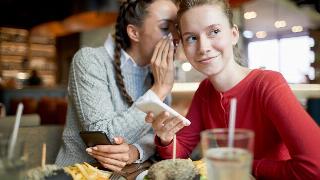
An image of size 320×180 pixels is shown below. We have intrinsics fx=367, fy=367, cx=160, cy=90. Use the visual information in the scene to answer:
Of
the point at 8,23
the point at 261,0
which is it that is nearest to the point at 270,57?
the point at 261,0

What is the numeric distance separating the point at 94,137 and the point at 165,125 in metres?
0.23

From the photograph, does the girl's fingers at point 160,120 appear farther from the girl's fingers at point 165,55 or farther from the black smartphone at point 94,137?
the girl's fingers at point 165,55

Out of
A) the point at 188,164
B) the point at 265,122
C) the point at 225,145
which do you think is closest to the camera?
the point at 225,145

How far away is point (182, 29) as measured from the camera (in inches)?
47.5

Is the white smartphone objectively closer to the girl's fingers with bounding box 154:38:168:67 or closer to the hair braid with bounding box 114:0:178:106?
the girl's fingers with bounding box 154:38:168:67

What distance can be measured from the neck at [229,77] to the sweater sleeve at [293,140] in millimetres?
185

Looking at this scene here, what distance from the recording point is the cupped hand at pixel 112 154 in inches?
47.9

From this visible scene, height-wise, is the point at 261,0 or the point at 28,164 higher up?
the point at 261,0

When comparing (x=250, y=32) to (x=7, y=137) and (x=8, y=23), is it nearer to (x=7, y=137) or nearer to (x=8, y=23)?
(x=8, y=23)

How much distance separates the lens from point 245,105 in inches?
47.9

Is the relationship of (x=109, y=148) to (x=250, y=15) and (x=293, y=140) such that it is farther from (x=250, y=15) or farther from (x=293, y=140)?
(x=250, y=15)

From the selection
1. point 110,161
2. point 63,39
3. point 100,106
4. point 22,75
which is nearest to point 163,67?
point 100,106

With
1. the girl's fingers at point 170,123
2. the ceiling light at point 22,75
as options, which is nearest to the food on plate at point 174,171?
the girl's fingers at point 170,123

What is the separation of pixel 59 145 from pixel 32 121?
52cm
